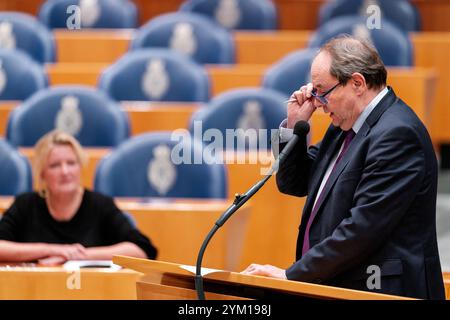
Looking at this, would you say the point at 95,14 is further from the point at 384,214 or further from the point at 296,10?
the point at 384,214

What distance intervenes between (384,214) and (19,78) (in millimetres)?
2689

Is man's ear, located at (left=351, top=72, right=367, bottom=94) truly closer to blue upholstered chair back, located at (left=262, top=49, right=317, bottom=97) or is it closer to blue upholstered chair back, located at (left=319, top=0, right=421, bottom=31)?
blue upholstered chair back, located at (left=262, top=49, right=317, bottom=97)

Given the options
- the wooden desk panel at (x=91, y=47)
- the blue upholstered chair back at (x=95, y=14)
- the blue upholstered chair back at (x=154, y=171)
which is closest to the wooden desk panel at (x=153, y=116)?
the blue upholstered chair back at (x=154, y=171)

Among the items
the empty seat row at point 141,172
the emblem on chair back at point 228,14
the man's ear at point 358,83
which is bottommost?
the empty seat row at point 141,172

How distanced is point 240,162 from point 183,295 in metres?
1.56

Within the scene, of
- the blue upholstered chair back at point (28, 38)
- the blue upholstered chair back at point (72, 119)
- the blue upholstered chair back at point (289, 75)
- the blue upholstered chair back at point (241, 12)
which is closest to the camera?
the blue upholstered chair back at point (72, 119)

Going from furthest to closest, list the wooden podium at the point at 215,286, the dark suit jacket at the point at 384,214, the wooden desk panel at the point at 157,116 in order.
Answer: the wooden desk panel at the point at 157,116 < the dark suit jacket at the point at 384,214 < the wooden podium at the point at 215,286

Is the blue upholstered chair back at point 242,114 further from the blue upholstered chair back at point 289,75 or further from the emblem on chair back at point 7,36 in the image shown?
the emblem on chair back at point 7,36

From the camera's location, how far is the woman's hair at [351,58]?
1.59 metres

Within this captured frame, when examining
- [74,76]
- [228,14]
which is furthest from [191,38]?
[74,76]

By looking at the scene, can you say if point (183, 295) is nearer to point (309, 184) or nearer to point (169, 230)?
point (309, 184)

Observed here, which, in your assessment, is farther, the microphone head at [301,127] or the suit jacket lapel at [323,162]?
the suit jacket lapel at [323,162]

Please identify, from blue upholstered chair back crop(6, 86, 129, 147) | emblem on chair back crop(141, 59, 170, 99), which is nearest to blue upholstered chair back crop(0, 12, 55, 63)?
emblem on chair back crop(141, 59, 170, 99)
